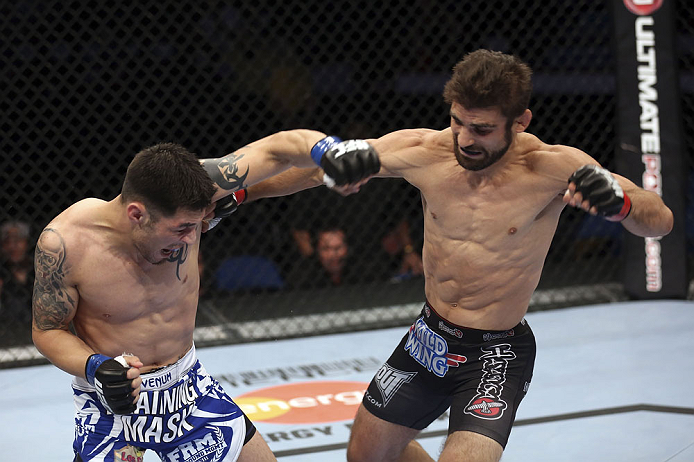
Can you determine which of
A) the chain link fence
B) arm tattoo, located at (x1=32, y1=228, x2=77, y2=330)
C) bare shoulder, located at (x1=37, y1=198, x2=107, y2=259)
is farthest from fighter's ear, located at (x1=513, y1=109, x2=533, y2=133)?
the chain link fence

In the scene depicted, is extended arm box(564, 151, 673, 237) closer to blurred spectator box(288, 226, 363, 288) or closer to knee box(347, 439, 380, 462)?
knee box(347, 439, 380, 462)

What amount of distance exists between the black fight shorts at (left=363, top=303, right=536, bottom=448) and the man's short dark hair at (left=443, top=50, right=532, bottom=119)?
0.62 metres

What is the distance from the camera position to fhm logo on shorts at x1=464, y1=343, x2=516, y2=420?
2.15 metres

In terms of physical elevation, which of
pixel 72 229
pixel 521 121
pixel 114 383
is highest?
pixel 521 121

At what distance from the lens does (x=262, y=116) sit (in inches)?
201

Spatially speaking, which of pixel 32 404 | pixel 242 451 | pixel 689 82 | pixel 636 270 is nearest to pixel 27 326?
pixel 32 404

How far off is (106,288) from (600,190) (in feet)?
3.91

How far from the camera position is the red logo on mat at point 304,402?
3379 millimetres

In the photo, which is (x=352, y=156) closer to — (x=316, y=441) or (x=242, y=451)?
(x=242, y=451)

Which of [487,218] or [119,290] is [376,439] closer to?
[487,218]

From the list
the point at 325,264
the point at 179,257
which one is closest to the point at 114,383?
the point at 179,257

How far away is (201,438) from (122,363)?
0.40 m

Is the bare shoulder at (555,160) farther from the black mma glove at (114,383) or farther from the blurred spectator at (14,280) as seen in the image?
the blurred spectator at (14,280)

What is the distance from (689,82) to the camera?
18.0ft
